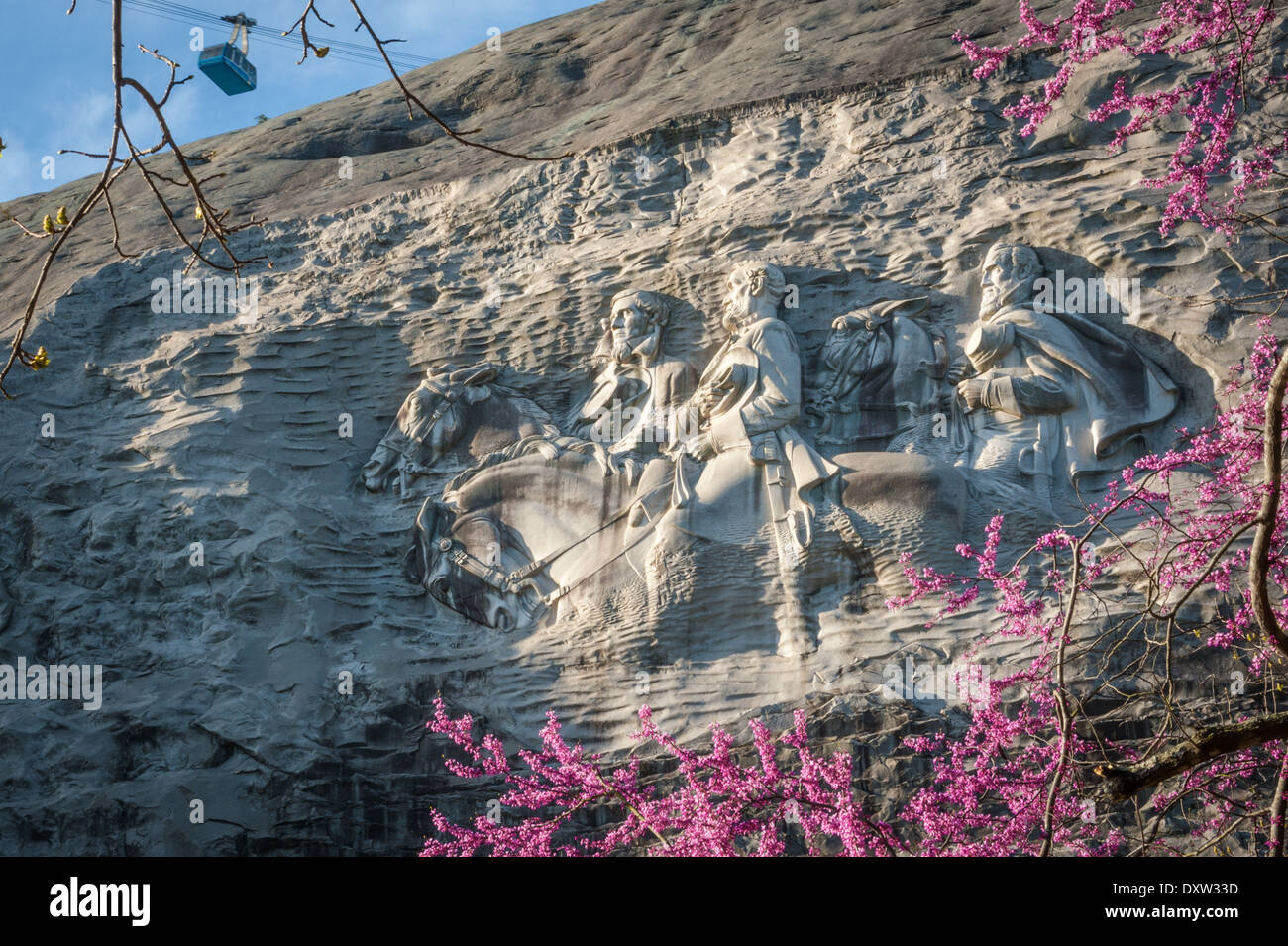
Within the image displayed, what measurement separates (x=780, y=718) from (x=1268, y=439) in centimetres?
460

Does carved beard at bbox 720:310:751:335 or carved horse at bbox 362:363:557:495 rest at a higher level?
carved beard at bbox 720:310:751:335

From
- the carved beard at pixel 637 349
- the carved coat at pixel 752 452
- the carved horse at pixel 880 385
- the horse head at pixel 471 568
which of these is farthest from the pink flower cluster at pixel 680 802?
the carved beard at pixel 637 349

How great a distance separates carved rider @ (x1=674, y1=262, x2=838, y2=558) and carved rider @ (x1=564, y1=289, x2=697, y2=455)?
23cm

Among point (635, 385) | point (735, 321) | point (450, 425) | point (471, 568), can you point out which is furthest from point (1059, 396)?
point (450, 425)

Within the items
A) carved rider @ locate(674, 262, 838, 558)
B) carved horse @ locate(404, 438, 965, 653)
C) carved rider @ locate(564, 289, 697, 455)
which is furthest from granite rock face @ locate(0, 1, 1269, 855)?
carved rider @ locate(674, 262, 838, 558)

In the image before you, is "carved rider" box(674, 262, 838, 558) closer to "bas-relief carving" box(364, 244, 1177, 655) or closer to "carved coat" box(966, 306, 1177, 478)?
"bas-relief carving" box(364, 244, 1177, 655)

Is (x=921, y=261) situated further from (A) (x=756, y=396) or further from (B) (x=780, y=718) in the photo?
(B) (x=780, y=718)

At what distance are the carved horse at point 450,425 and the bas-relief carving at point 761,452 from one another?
0.02 metres

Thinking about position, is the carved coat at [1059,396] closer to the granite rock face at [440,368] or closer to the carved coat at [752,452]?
the granite rock face at [440,368]

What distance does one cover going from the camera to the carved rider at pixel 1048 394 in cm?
937

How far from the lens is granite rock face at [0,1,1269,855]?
361 inches

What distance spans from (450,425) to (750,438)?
2.45 meters

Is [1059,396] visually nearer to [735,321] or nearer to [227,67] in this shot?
[735,321]

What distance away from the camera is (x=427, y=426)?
35.8 feet
